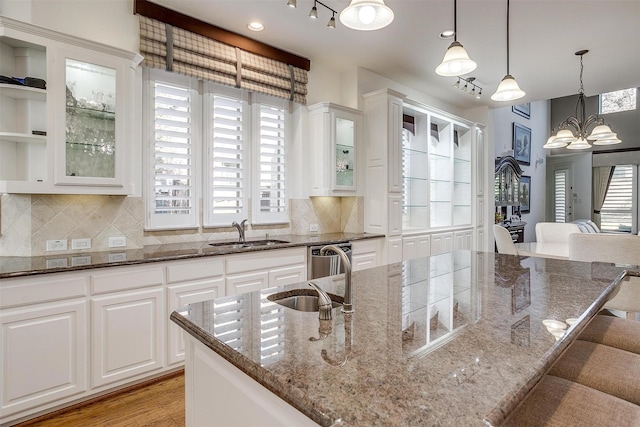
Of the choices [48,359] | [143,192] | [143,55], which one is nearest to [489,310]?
[48,359]

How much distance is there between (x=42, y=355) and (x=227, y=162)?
6.85 ft

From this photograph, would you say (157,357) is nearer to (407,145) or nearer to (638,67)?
(407,145)

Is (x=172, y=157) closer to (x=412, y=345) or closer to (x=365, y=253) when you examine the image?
(x=365, y=253)

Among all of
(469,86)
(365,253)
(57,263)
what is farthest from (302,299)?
(469,86)

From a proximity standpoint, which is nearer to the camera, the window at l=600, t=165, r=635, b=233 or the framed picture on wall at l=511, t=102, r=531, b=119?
the framed picture on wall at l=511, t=102, r=531, b=119

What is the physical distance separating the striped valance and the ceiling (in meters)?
0.20

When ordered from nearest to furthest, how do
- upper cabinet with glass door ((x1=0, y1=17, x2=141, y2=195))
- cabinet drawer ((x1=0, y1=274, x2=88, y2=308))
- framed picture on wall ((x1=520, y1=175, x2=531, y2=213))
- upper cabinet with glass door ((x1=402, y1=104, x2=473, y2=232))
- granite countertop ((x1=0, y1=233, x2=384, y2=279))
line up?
cabinet drawer ((x1=0, y1=274, x2=88, y2=308)) → granite countertop ((x1=0, y1=233, x2=384, y2=279)) → upper cabinet with glass door ((x1=0, y1=17, x2=141, y2=195)) → upper cabinet with glass door ((x1=402, y1=104, x2=473, y2=232)) → framed picture on wall ((x1=520, y1=175, x2=531, y2=213))

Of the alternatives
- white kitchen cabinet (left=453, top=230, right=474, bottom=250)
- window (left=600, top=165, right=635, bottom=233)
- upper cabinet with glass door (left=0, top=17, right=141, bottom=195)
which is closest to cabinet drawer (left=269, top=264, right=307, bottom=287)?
upper cabinet with glass door (left=0, top=17, right=141, bottom=195)

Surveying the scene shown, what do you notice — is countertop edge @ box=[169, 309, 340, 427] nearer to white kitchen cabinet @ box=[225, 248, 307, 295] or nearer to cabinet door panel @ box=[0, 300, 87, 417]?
cabinet door panel @ box=[0, 300, 87, 417]

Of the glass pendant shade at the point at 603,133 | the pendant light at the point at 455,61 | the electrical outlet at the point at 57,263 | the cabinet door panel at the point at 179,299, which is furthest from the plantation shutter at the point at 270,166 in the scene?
the glass pendant shade at the point at 603,133

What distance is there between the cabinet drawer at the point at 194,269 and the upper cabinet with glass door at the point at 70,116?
2.32 ft

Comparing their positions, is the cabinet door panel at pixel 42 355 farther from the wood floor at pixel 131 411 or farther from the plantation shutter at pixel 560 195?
the plantation shutter at pixel 560 195

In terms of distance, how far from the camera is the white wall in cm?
729

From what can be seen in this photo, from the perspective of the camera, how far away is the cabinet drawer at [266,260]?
2863 millimetres
